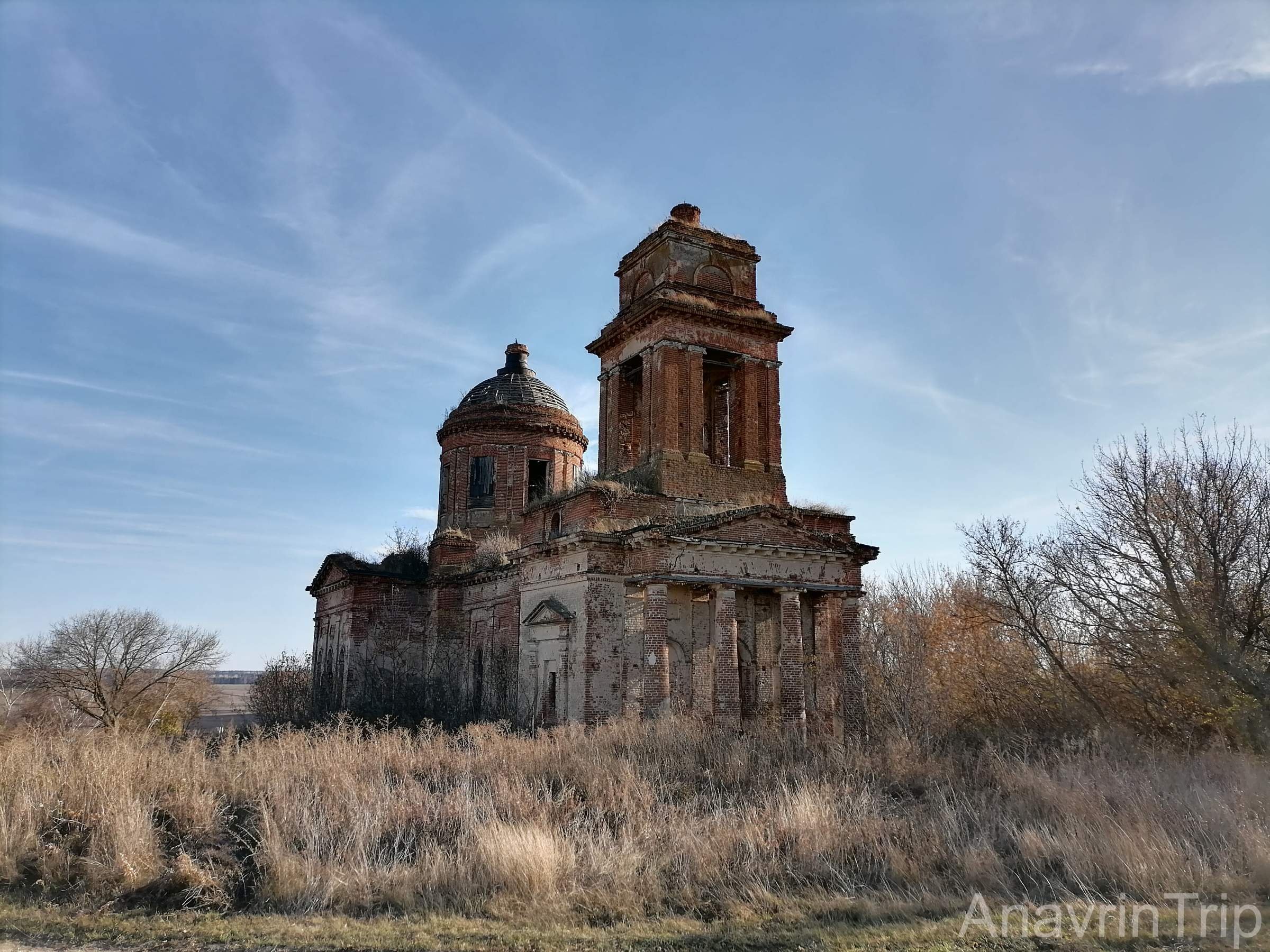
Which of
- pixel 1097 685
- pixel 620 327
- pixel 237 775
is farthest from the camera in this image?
pixel 620 327

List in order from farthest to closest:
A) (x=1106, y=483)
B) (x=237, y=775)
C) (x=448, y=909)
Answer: (x=1106, y=483)
(x=237, y=775)
(x=448, y=909)

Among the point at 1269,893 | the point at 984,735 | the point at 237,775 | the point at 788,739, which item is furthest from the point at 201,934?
the point at 984,735

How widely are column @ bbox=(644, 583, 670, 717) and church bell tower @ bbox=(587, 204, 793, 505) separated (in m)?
2.89

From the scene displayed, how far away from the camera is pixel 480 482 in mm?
28312

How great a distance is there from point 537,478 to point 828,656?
13.4 meters

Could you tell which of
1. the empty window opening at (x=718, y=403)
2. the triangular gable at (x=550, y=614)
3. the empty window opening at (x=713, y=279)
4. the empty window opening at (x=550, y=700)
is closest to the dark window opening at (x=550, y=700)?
the empty window opening at (x=550, y=700)

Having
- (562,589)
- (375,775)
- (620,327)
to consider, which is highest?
(620,327)

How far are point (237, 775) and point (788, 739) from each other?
870 centimetres

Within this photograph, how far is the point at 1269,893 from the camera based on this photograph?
708 cm

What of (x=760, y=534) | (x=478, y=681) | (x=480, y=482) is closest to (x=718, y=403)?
(x=760, y=534)

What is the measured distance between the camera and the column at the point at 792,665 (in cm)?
1692

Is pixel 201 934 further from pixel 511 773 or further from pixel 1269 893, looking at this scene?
pixel 1269 893

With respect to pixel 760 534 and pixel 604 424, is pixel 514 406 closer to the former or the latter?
pixel 604 424

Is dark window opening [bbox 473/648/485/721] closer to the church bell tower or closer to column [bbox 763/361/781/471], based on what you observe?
the church bell tower
